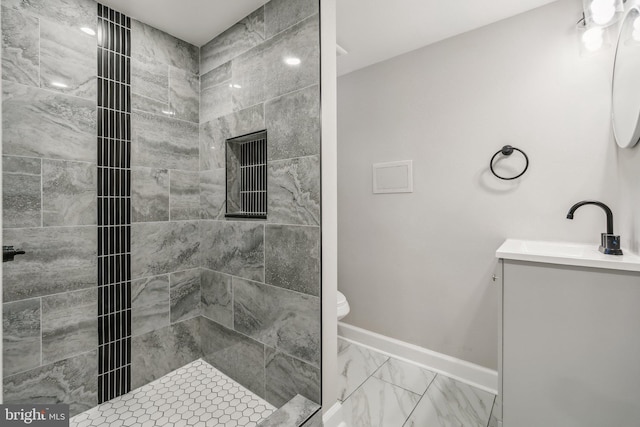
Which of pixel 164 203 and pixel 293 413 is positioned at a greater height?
pixel 164 203

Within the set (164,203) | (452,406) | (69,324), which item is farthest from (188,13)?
(452,406)

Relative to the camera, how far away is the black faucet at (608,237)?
135 centimetres

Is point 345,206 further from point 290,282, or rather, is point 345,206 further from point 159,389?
point 159,389

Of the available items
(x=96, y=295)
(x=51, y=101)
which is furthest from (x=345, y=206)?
(x=51, y=101)

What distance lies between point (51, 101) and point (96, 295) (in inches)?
43.2

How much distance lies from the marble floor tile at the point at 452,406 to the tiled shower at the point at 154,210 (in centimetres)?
73

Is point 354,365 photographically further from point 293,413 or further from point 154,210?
point 154,210

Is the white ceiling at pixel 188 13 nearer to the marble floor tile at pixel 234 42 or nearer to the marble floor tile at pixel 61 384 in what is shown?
the marble floor tile at pixel 234 42

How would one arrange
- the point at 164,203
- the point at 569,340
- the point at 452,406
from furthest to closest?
1. the point at 164,203
2. the point at 452,406
3. the point at 569,340

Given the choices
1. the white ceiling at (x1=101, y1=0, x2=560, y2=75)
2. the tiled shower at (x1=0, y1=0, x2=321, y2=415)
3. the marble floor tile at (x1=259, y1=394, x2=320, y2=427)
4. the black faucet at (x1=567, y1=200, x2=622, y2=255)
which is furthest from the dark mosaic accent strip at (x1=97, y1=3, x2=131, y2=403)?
the black faucet at (x1=567, y1=200, x2=622, y2=255)

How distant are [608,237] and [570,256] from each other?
0.24m

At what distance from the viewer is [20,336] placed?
1477 mm

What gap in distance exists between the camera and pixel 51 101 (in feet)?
5.14

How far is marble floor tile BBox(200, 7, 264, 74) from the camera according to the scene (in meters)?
1.79
